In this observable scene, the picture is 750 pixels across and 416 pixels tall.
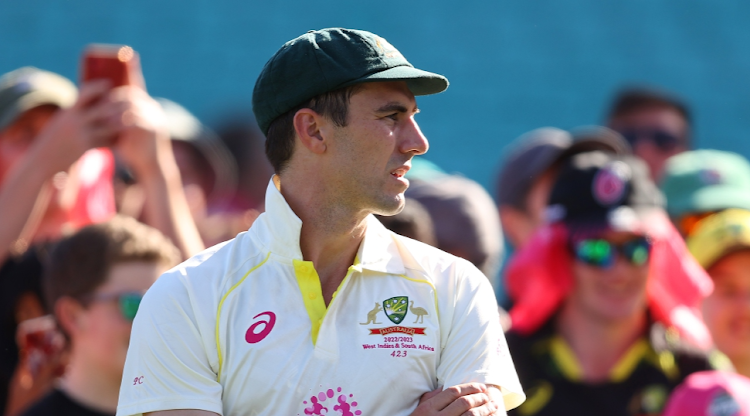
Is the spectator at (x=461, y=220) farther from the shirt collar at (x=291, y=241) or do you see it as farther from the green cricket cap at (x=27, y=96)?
the shirt collar at (x=291, y=241)

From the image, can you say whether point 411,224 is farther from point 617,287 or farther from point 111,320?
point 111,320

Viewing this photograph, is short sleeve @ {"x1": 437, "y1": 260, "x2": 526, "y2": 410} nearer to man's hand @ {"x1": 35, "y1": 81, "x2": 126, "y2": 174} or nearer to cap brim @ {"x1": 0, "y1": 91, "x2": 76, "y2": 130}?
man's hand @ {"x1": 35, "y1": 81, "x2": 126, "y2": 174}

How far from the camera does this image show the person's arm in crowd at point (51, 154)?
3961 mm

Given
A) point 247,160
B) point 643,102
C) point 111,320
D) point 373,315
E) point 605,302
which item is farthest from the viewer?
point 643,102

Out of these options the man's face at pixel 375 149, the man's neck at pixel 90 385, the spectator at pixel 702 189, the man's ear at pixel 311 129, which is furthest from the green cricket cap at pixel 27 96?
the spectator at pixel 702 189

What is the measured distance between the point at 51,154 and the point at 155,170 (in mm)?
449

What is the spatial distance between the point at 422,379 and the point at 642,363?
2165 millimetres

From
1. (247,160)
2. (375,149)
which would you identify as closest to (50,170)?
(375,149)

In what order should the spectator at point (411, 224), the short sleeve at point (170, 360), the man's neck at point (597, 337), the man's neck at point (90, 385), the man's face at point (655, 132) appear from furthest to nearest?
the man's face at point (655, 132), the man's neck at point (597, 337), the spectator at point (411, 224), the man's neck at point (90, 385), the short sleeve at point (170, 360)

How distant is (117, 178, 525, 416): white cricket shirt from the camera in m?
2.40

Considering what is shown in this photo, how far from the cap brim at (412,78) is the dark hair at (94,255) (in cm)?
160

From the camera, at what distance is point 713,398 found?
11.6ft

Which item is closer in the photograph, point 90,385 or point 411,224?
point 90,385

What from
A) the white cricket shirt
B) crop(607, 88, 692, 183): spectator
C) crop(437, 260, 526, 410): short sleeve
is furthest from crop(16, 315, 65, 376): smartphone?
crop(607, 88, 692, 183): spectator
